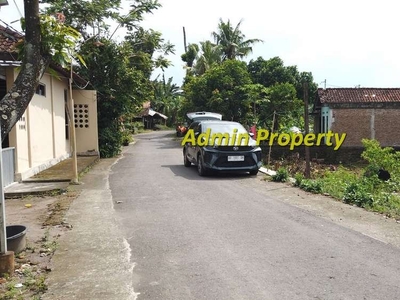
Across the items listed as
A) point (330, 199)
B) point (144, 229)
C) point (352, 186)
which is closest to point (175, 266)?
point (144, 229)

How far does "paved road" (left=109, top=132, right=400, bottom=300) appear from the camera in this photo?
3715 mm

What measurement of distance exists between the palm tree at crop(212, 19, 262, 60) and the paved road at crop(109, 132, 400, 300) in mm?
29084

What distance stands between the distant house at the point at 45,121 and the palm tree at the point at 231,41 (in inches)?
836

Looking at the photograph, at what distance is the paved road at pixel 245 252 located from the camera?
3.71 meters

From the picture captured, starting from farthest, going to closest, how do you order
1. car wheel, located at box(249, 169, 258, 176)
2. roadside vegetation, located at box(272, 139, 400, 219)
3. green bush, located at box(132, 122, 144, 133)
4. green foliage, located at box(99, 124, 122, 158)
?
green bush, located at box(132, 122, 144, 133) < green foliage, located at box(99, 124, 122, 158) < car wheel, located at box(249, 169, 258, 176) < roadside vegetation, located at box(272, 139, 400, 219)

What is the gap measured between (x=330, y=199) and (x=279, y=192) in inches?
46.5

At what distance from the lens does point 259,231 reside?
567 cm

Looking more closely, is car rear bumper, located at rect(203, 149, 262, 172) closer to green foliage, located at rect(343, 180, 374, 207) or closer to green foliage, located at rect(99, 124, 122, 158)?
green foliage, located at rect(343, 180, 374, 207)

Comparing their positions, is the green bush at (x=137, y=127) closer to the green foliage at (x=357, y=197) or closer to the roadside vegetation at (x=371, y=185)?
the roadside vegetation at (x=371, y=185)

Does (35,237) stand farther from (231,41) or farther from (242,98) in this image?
(231,41)

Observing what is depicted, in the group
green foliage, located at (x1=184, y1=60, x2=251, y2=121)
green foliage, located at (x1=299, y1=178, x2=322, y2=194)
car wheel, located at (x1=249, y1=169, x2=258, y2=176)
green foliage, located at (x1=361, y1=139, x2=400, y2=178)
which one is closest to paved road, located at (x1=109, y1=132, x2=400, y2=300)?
green foliage, located at (x1=299, y1=178, x2=322, y2=194)

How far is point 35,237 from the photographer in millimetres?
5520

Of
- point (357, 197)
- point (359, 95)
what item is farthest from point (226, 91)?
point (357, 197)

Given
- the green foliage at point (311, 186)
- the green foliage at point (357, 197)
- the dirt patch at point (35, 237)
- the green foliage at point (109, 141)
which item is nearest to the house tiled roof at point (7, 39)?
the dirt patch at point (35, 237)
